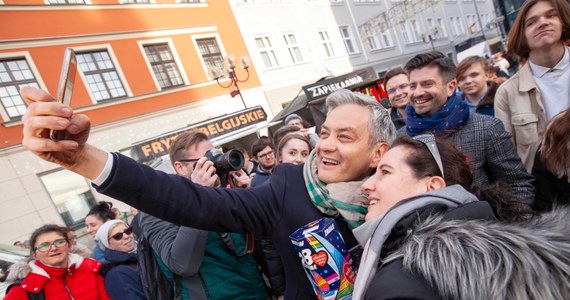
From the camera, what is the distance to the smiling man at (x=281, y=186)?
1073mm

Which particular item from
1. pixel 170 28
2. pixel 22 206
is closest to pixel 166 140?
pixel 22 206

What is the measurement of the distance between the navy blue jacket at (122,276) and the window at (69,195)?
808cm

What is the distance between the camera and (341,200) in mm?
1291

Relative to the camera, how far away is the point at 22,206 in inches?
324

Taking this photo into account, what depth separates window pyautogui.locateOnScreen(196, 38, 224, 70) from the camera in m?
12.5

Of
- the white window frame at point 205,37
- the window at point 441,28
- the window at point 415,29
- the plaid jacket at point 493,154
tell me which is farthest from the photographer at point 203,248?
the window at point 441,28

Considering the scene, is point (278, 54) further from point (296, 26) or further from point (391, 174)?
point (391, 174)

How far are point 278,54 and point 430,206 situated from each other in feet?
48.2

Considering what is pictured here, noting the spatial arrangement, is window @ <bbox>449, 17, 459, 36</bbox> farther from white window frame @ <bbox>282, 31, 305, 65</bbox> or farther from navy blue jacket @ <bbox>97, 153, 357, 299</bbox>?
navy blue jacket @ <bbox>97, 153, 357, 299</bbox>

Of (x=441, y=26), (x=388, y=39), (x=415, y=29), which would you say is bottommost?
(x=441, y=26)

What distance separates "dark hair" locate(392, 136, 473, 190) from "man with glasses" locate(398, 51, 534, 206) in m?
0.45

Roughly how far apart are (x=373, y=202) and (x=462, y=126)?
1.14 metres

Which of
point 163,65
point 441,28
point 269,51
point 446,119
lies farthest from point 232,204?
point 441,28

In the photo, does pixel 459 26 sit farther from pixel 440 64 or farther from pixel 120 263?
pixel 120 263
